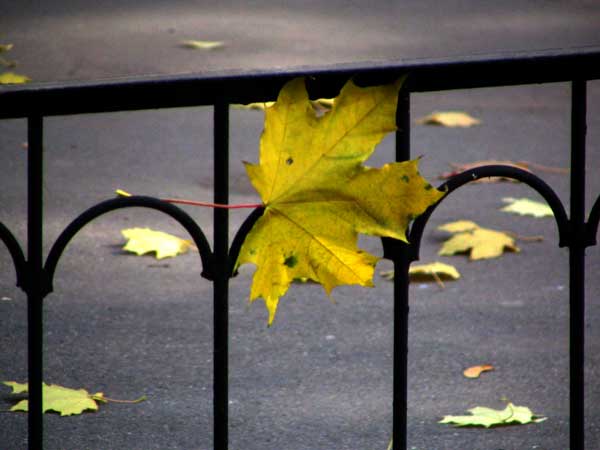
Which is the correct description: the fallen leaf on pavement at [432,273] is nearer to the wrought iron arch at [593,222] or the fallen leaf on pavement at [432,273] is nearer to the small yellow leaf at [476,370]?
the small yellow leaf at [476,370]

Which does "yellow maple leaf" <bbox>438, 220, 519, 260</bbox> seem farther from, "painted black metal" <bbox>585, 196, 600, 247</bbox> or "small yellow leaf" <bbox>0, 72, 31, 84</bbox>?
"small yellow leaf" <bbox>0, 72, 31, 84</bbox>

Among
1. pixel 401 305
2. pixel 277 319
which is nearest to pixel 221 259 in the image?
pixel 401 305

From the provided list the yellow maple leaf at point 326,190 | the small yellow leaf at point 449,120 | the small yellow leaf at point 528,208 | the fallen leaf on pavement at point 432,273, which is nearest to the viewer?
the yellow maple leaf at point 326,190

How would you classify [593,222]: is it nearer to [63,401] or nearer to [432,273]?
[63,401]

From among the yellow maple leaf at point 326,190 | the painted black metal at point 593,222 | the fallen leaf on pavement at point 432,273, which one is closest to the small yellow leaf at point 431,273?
the fallen leaf on pavement at point 432,273

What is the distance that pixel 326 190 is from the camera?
4.83 feet

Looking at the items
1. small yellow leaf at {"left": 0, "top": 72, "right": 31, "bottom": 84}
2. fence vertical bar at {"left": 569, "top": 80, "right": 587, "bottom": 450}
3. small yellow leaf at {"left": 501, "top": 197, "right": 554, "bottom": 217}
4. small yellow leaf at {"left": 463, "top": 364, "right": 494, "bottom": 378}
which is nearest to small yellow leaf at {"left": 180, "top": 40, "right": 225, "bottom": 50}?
small yellow leaf at {"left": 0, "top": 72, "right": 31, "bottom": 84}

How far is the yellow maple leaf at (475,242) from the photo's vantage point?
4.32 m

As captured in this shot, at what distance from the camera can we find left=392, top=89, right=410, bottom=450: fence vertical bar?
1593mm

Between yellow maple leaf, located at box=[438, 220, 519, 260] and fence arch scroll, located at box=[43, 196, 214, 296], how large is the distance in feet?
9.27

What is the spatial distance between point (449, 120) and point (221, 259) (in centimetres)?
493

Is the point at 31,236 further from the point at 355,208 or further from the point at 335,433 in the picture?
the point at 335,433

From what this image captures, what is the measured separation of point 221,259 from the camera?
63.0 inches

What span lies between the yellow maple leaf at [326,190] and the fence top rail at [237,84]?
97 mm
